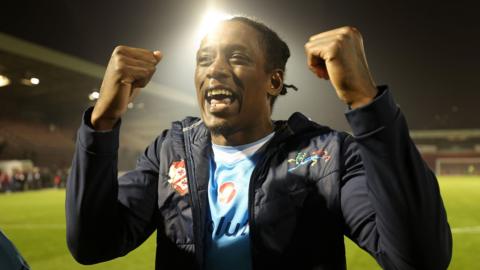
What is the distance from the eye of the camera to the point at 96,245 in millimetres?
1623

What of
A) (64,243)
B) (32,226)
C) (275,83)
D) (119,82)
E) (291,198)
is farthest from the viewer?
(32,226)

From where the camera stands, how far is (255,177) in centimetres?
172

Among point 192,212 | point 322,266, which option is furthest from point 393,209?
point 192,212

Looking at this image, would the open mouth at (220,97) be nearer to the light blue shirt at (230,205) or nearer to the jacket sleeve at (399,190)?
the light blue shirt at (230,205)

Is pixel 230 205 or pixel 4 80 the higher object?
pixel 230 205

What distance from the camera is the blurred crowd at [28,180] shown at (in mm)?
21016

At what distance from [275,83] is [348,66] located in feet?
2.04

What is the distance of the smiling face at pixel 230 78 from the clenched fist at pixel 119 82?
230 mm

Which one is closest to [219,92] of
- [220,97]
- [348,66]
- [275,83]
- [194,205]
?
[220,97]

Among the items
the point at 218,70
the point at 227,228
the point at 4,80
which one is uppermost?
the point at 218,70

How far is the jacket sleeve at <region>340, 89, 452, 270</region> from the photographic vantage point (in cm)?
128

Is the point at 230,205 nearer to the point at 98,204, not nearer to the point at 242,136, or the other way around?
the point at 242,136

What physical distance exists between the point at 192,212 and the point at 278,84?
63cm

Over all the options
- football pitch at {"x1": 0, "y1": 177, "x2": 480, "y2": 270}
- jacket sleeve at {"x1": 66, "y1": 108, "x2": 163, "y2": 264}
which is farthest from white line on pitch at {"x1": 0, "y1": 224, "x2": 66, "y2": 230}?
jacket sleeve at {"x1": 66, "y1": 108, "x2": 163, "y2": 264}
